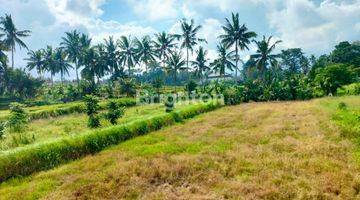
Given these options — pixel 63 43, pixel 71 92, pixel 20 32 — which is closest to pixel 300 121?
pixel 71 92

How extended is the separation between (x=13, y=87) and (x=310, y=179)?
62.2m

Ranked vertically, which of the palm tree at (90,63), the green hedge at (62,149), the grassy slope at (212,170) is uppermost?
the palm tree at (90,63)

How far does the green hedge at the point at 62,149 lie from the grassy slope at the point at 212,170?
2.54 ft

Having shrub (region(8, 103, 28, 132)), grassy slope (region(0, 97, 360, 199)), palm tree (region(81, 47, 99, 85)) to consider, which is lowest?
grassy slope (region(0, 97, 360, 199))

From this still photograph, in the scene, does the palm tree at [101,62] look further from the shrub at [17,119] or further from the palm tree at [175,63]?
the shrub at [17,119]

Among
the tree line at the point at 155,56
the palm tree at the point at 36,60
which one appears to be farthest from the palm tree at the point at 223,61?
the palm tree at the point at 36,60

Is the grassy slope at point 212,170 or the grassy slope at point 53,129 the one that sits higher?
the grassy slope at point 53,129

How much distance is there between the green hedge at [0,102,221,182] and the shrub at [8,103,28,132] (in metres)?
6.61

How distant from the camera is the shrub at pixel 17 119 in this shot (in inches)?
880

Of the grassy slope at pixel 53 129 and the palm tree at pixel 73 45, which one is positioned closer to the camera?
the grassy slope at pixel 53 129

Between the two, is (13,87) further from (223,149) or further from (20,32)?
(223,149)

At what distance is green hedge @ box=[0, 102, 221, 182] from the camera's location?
1368cm

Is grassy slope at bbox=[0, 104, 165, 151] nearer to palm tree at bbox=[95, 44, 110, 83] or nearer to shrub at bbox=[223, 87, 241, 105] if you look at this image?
shrub at bbox=[223, 87, 241, 105]

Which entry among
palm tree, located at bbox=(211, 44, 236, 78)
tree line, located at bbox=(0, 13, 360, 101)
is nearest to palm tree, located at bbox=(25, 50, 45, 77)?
tree line, located at bbox=(0, 13, 360, 101)
